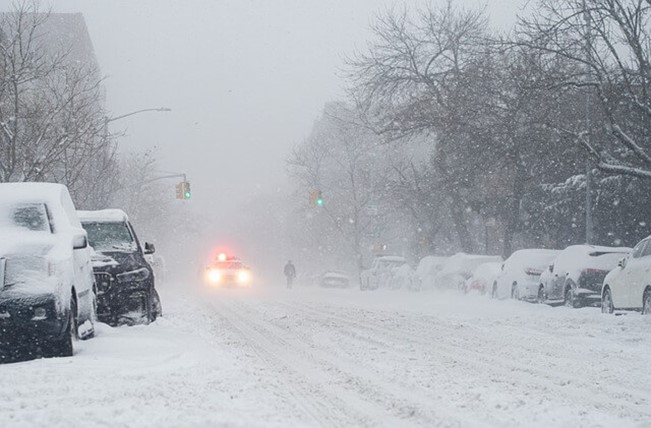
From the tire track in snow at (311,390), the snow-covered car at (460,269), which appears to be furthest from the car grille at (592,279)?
the tire track in snow at (311,390)

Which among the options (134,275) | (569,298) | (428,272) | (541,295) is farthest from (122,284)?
(428,272)

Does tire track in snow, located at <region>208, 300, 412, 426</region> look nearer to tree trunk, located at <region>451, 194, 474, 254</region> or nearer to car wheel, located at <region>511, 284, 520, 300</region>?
car wheel, located at <region>511, 284, 520, 300</region>

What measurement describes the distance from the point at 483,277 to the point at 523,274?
13.0ft

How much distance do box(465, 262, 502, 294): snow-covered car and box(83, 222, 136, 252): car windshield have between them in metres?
15.7

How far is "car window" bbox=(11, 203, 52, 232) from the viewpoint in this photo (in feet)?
33.1

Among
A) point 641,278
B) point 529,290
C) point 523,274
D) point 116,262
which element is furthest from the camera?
point 523,274

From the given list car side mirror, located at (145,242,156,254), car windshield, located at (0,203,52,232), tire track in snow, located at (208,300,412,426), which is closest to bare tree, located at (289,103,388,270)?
car side mirror, located at (145,242,156,254)

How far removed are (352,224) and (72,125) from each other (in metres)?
40.6

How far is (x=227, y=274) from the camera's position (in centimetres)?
4506

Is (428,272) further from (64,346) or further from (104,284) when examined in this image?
(64,346)

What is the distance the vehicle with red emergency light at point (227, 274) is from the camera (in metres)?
45.0

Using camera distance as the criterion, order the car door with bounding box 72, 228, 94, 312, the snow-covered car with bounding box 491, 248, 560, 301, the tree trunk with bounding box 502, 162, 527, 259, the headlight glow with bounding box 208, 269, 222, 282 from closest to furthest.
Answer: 1. the car door with bounding box 72, 228, 94, 312
2. the snow-covered car with bounding box 491, 248, 560, 301
3. the tree trunk with bounding box 502, 162, 527, 259
4. the headlight glow with bounding box 208, 269, 222, 282

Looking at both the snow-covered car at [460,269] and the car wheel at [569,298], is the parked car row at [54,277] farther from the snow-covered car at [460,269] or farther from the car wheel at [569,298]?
the snow-covered car at [460,269]

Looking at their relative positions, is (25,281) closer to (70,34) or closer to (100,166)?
(100,166)
